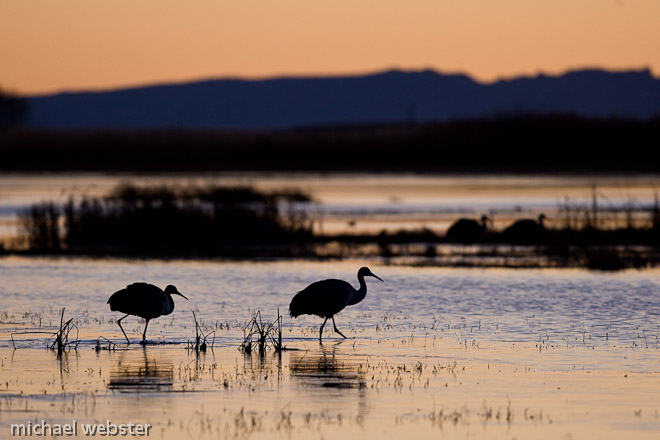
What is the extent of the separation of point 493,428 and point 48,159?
7228 centimetres

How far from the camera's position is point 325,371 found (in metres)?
12.9

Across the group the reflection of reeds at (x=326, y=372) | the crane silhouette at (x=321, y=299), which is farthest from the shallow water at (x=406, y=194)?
the reflection of reeds at (x=326, y=372)

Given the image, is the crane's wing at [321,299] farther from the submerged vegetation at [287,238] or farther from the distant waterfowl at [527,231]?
the distant waterfowl at [527,231]

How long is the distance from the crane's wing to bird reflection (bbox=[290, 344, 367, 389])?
1.02m

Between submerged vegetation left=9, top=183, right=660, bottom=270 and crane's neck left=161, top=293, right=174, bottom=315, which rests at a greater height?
submerged vegetation left=9, top=183, right=660, bottom=270

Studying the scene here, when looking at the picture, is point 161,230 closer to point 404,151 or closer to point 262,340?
point 262,340

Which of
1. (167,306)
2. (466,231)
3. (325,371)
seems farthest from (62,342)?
(466,231)

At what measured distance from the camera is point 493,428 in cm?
1030

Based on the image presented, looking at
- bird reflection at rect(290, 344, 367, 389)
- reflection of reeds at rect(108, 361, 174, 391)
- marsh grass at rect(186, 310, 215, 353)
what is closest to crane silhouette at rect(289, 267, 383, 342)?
bird reflection at rect(290, 344, 367, 389)

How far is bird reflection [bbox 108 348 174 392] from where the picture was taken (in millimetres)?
11920

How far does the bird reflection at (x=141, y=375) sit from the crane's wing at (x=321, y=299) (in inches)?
93.0

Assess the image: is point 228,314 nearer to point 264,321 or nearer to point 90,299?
point 264,321

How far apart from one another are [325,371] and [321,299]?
2.38 meters

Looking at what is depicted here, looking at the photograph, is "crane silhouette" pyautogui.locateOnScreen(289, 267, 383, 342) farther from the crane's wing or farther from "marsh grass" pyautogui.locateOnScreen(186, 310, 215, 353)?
"marsh grass" pyautogui.locateOnScreen(186, 310, 215, 353)
